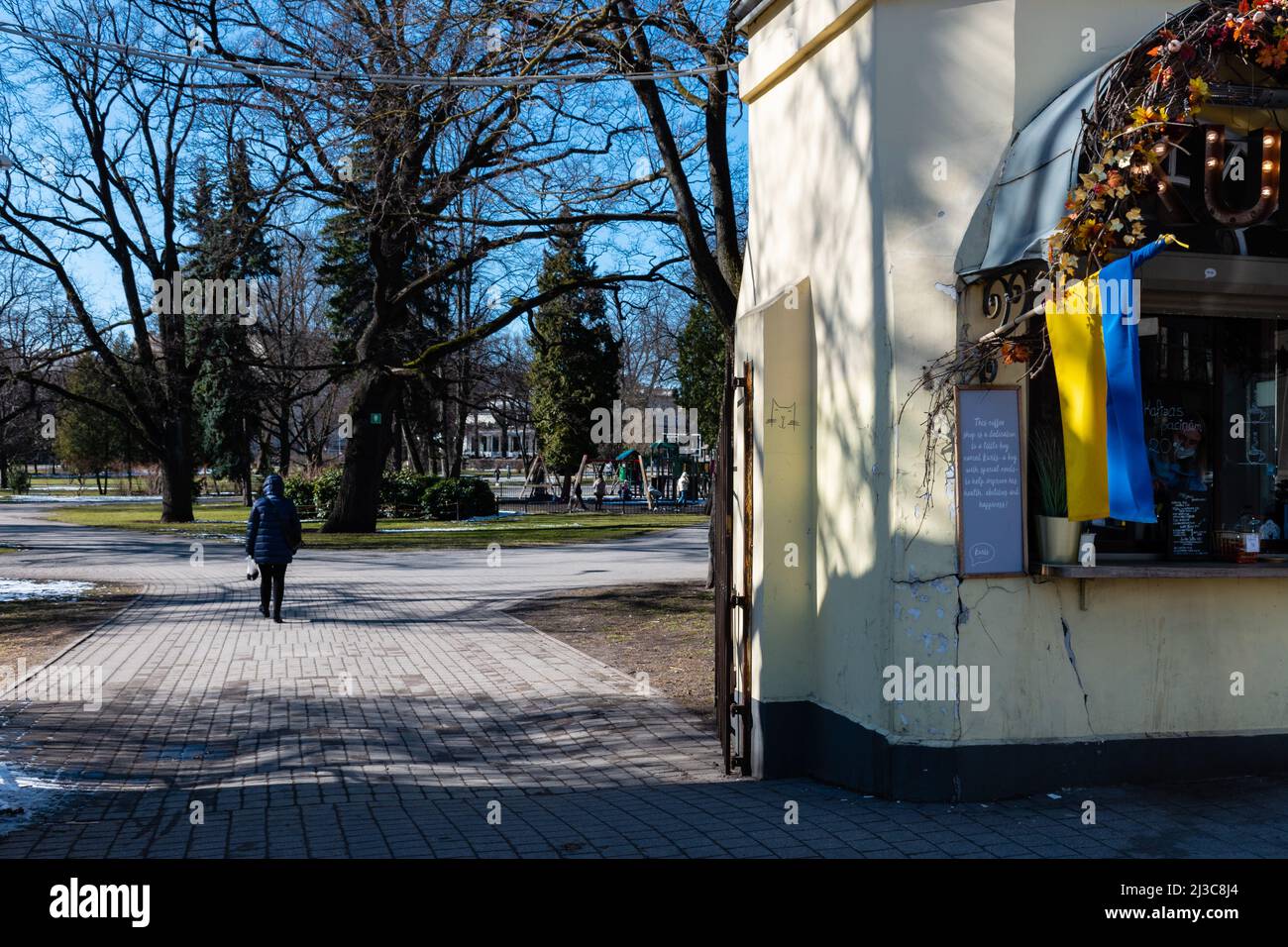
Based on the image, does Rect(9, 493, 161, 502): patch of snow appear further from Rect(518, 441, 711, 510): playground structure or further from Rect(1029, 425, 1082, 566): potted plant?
Rect(1029, 425, 1082, 566): potted plant

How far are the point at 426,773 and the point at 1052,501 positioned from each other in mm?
4234

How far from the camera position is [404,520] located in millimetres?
38156

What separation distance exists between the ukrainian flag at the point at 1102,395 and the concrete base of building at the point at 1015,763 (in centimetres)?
139

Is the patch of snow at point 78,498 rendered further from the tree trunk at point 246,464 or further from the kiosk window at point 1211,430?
the kiosk window at point 1211,430

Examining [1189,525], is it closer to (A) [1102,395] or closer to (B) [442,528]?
(A) [1102,395]

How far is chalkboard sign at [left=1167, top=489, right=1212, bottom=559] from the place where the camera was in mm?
6820

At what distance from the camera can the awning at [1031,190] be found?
223 inches

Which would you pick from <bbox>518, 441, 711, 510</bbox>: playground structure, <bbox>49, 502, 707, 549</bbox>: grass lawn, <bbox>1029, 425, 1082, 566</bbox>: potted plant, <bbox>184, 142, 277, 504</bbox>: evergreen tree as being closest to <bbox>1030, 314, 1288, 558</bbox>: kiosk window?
<bbox>1029, 425, 1082, 566</bbox>: potted plant

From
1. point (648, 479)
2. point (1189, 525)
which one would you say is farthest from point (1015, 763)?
point (648, 479)

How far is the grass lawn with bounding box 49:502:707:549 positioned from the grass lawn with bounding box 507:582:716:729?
1054 centimetres

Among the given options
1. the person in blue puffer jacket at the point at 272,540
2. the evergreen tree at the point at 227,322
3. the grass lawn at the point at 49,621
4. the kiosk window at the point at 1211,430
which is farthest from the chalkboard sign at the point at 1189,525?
the evergreen tree at the point at 227,322

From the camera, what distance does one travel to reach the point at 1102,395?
5742 mm

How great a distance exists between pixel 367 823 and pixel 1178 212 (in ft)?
17.3
